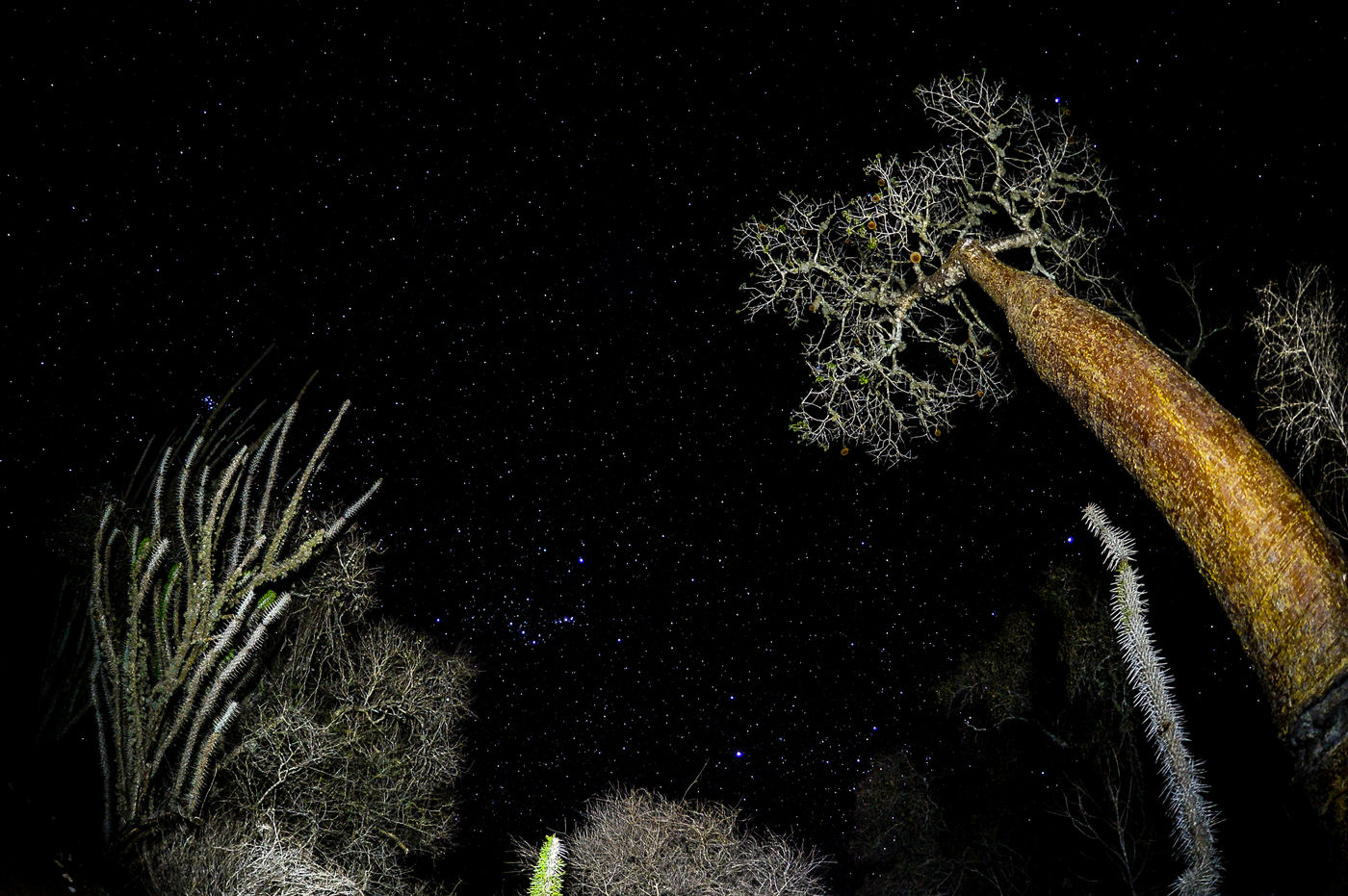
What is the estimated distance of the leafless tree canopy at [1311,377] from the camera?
4.50m

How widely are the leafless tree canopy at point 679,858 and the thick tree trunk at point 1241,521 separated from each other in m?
13.0

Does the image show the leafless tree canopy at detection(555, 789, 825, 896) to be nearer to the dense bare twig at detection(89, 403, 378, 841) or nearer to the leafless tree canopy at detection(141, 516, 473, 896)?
the leafless tree canopy at detection(141, 516, 473, 896)

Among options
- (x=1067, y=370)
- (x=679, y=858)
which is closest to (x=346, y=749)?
(x=679, y=858)

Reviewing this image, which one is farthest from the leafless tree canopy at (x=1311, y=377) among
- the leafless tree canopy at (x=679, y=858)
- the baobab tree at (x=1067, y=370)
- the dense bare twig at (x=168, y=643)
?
the leafless tree canopy at (x=679, y=858)

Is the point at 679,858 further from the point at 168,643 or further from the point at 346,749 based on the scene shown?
the point at 168,643

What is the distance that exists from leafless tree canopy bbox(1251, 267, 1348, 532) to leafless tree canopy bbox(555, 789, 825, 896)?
1189cm

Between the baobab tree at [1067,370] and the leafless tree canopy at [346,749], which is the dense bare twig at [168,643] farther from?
the baobab tree at [1067,370]

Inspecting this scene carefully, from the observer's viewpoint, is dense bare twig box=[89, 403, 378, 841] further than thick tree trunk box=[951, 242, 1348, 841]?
Yes

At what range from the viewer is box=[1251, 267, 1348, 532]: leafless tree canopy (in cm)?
450

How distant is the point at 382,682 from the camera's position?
520 inches

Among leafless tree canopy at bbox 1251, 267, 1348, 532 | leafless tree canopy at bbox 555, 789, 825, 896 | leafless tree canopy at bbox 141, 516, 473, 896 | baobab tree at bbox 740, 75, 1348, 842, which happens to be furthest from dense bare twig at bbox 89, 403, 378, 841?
leafless tree canopy at bbox 1251, 267, 1348, 532

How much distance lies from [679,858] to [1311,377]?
13877 mm

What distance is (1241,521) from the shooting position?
254 cm

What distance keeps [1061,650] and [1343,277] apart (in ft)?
34.8
